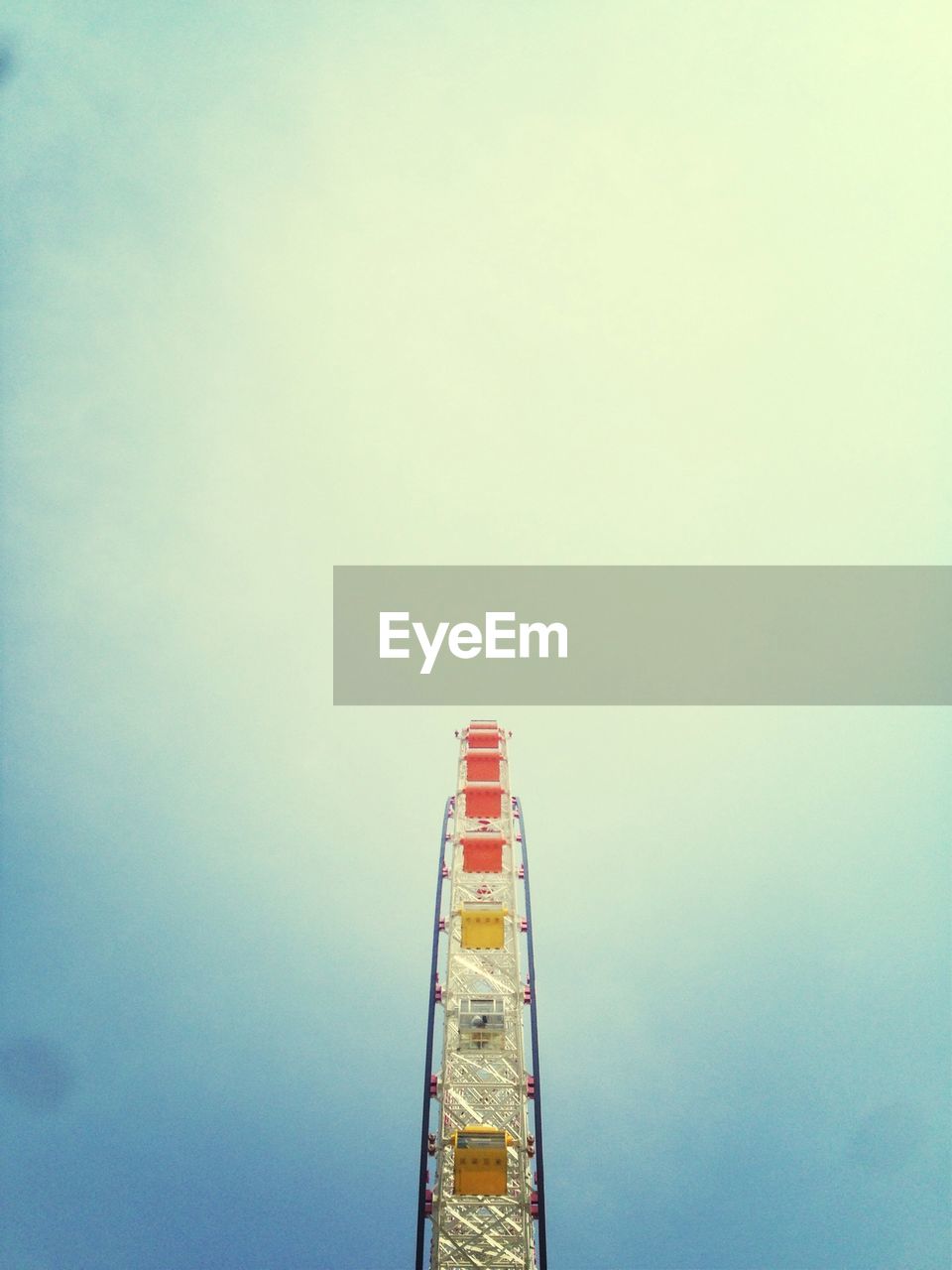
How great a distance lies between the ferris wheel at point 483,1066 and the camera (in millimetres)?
26828

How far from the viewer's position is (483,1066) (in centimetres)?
3027

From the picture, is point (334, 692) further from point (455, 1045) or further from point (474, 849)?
point (455, 1045)

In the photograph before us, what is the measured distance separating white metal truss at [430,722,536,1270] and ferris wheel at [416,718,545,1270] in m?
0.03

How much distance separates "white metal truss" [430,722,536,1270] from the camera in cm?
2691

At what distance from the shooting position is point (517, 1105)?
29234mm

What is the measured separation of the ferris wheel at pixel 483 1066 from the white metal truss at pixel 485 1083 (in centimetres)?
3

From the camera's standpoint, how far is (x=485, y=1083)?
29.8 m

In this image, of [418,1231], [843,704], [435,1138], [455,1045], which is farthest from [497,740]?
[843,704]

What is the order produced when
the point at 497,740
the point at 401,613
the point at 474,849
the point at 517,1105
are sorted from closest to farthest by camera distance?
the point at 517,1105 → the point at 474,849 → the point at 497,740 → the point at 401,613

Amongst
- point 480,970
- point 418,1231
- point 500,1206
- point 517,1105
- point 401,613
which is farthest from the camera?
point 401,613

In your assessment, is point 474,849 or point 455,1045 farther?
point 474,849

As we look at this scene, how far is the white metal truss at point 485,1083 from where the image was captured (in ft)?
88.3

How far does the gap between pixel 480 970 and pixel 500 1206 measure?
23.6ft

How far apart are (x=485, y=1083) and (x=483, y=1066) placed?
61 centimetres
